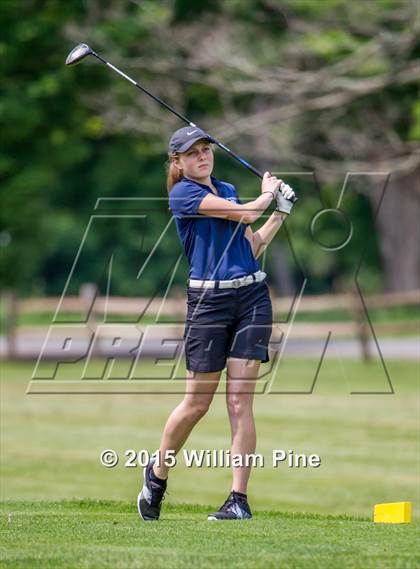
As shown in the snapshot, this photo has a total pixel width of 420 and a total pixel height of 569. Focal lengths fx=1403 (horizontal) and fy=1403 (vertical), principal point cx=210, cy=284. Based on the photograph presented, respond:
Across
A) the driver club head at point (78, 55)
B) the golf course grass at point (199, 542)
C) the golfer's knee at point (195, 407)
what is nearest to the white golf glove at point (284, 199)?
the golfer's knee at point (195, 407)

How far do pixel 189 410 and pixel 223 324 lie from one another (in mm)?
489

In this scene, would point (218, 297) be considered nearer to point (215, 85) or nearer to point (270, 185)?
point (270, 185)

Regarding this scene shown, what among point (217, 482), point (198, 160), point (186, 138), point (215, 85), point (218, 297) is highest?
point (186, 138)

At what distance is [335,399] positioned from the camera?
18828 millimetres

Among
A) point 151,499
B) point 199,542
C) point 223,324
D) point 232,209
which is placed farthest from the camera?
point 151,499

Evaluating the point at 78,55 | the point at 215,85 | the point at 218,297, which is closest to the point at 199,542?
the point at 218,297

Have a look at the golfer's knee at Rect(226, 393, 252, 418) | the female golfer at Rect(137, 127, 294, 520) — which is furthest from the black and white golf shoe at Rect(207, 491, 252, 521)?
the golfer's knee at Rect(226, 393, 252, 418)

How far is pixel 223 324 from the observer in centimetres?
713

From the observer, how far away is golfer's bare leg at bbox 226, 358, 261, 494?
282 inches

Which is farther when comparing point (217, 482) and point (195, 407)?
point (217, 482)

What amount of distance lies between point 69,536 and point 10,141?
19870 millimetres

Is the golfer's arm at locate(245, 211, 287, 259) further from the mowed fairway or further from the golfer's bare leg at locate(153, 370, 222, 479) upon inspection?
the mowed fairway

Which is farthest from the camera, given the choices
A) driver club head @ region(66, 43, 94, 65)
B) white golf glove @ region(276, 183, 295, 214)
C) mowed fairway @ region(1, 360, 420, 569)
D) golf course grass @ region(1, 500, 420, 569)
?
driver club head @ region(66, 43, 94, 65)

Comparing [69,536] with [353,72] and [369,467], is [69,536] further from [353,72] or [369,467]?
[353,72]
